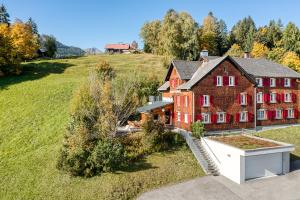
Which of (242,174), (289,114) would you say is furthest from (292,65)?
(242,174)

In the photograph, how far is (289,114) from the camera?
4234cm

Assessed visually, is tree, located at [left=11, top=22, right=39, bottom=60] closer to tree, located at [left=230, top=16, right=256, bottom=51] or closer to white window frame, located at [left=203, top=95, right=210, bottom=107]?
white window frame, located at [left=203, top=95, right=210, bottom=107]

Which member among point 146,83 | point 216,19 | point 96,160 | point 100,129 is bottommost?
point 96,160

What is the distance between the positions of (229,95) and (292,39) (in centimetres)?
5457

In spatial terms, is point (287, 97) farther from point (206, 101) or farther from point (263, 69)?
point (206, 101)

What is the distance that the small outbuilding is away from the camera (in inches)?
1022

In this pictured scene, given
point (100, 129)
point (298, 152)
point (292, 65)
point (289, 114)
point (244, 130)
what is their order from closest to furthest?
point (100, 129) < point (298, 152) < point (244, 130) < point (289, 114) < point (292, 65)

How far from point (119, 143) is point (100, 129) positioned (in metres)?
2.80

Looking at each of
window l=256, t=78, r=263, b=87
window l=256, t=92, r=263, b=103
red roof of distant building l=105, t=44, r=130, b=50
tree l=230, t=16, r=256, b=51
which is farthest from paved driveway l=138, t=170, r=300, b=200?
red roof of distant building l=105, t=44, r=130, b=50

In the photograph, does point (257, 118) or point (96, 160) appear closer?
point (96, 160)

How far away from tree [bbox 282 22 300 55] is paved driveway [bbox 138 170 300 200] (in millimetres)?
62012

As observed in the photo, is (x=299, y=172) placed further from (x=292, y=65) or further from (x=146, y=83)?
(x=292, y=65)

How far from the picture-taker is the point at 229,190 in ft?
81.0

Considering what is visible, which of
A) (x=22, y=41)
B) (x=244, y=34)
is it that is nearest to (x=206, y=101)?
Result: (x=22, y=41)
